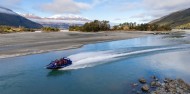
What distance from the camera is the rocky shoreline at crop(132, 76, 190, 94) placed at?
27491 mm

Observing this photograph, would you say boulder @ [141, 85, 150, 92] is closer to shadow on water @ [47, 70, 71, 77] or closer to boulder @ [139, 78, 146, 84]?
boulder @ [139, 78, 146, 84]

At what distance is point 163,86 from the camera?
2969 cm

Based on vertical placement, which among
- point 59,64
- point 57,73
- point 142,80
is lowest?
point 57,73

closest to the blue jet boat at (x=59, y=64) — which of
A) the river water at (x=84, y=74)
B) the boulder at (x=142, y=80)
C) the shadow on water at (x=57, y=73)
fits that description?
the river water at (x=84, y=74)

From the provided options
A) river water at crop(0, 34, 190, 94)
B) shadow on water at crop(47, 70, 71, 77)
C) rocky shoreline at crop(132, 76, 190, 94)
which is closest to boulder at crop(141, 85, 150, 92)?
rocky shoreline at crop(132, 76, 190, 94)

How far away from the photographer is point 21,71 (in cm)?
3725

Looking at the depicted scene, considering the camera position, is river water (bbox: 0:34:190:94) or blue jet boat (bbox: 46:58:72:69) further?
blue jet boat (bbox: 46:58:72:69)

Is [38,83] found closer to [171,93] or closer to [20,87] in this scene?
[20,87]

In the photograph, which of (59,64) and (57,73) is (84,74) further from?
(59,64)

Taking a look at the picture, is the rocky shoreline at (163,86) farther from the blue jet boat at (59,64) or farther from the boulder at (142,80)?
the blue jet boat at (59,64)

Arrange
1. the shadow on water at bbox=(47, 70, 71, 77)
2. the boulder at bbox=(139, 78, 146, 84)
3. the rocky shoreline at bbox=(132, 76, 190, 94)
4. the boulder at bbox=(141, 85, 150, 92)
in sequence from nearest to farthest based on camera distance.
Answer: the rocky shoreline at bbox=(132, 76, 190, 94), the boulder at bbox=(141, 85, 150, 92), the boulder at bbox=(139, 78, 146, 84), the shadow on water at bbox=(47, 70, 71, 77)

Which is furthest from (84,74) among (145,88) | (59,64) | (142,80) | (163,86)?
(163,86)

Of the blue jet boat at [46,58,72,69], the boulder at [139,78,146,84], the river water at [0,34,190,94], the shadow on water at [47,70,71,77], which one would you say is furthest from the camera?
the blue jet boat at [46,58,72,69]

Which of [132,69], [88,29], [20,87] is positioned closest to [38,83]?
[20,87]
